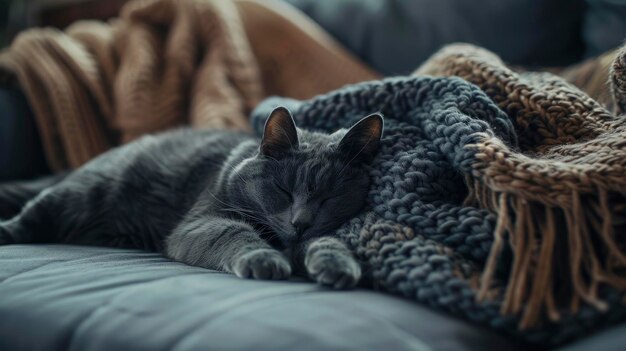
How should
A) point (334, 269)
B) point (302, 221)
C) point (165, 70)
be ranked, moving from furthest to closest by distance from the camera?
point (165, 70)
point (302, 221)
point (334, 269)

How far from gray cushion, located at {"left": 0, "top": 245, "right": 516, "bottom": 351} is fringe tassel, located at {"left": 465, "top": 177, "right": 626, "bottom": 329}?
0.08m

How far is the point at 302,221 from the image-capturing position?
1149mm

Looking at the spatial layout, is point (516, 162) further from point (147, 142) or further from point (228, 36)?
point (228, 36)

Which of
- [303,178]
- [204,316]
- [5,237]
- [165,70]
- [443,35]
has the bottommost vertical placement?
[5,237]

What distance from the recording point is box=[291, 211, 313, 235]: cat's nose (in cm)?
115

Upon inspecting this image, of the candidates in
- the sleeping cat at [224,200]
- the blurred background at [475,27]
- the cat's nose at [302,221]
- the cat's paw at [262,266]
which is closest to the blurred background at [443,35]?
the blurred background at [475,27]

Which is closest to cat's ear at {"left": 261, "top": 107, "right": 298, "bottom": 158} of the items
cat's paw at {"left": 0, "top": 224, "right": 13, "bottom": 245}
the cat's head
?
the cat's head

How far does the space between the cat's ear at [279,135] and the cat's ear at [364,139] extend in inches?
4.5

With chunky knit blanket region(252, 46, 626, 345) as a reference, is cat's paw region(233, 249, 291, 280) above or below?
below

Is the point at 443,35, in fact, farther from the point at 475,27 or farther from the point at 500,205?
the point at 500,205

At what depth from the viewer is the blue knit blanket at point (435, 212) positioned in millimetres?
827

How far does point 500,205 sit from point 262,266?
427mm

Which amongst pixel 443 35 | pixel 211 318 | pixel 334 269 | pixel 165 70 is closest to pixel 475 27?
pixel 443 35

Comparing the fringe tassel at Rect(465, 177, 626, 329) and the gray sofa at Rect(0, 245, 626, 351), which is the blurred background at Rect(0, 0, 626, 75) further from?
the gray sofa at Rect(0, 245, 626, 351)
